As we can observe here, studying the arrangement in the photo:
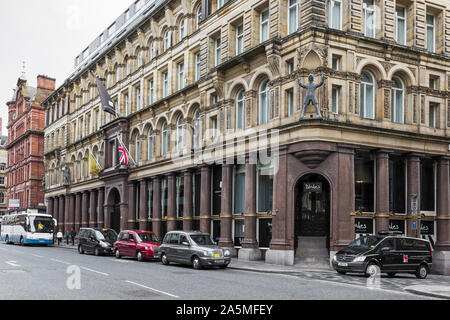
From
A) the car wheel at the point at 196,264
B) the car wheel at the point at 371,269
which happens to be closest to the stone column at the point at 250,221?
the car wheel at the point at 196,264

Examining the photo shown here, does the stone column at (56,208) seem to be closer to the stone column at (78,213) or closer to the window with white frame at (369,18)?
the stone column at (78,213)

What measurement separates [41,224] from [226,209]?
23.8m

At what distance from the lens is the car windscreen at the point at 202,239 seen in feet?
78.2

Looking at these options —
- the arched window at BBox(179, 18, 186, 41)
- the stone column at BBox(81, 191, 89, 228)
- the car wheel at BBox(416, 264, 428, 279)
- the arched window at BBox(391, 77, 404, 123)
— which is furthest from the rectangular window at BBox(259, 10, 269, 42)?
the stone column at BBox(81, 191, 89, 228)

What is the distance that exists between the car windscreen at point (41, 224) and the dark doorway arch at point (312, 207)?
1165 inches

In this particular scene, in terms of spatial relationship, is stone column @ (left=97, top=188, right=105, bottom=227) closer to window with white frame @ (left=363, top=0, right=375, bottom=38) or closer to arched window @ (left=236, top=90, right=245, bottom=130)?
arched window @ (left=236, top=90, right=245, bottom=130)

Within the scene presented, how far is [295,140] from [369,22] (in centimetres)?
770

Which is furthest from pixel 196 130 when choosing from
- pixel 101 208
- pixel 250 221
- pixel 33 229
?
pixel 33 229

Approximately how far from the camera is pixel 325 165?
83.9 ft

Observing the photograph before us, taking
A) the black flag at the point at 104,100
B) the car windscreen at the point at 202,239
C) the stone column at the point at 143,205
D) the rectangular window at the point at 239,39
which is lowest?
the car windscreen at the point at 202,239

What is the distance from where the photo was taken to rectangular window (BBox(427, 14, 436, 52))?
3014cm

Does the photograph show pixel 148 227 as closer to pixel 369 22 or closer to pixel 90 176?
pixel 90 176

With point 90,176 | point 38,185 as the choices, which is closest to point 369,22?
point 90,176

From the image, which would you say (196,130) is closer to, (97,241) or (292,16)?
(97,241)
